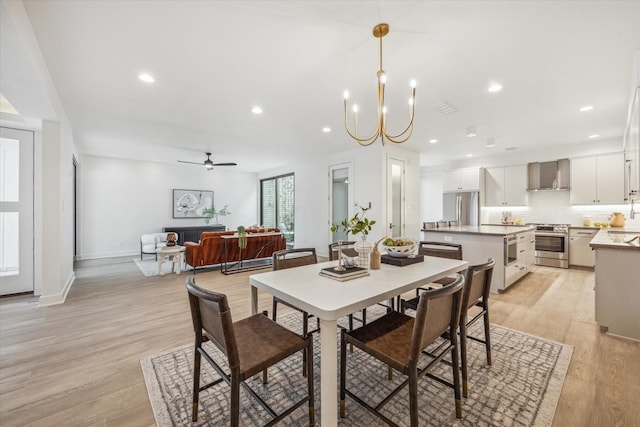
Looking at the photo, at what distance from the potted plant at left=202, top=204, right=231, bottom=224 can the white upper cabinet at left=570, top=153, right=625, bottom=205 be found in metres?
9.14

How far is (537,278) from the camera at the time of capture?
15.0 feet

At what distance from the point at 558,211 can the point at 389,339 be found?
6.59m

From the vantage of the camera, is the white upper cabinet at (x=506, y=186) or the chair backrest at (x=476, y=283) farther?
the white upper cabinet at (x=506, y=186)

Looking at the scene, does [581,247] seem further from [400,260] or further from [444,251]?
[400,260]

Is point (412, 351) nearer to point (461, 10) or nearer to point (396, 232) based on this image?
point (461, 10)

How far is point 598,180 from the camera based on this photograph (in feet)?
17.0

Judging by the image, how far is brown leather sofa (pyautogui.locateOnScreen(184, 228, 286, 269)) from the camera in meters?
5.07

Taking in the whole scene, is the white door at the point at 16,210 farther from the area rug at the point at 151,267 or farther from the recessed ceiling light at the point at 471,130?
the recessed ceiling light at the point at 471,130

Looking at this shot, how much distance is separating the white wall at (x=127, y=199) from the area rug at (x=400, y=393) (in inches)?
250

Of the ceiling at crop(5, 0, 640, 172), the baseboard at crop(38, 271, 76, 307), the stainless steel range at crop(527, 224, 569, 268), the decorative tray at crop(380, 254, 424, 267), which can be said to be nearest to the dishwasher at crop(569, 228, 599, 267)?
the stainless steel range at crop(527, 224, 569, 268)

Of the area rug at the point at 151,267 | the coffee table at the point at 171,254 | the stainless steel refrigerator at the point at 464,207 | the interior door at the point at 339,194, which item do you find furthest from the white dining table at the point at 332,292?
the stainless steel refrigerator at the point at 464,207

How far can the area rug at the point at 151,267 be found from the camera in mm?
5172

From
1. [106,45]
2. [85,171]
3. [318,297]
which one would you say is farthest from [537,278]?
[85,171]

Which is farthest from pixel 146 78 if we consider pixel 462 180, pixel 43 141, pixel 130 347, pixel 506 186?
pixel 506 186
